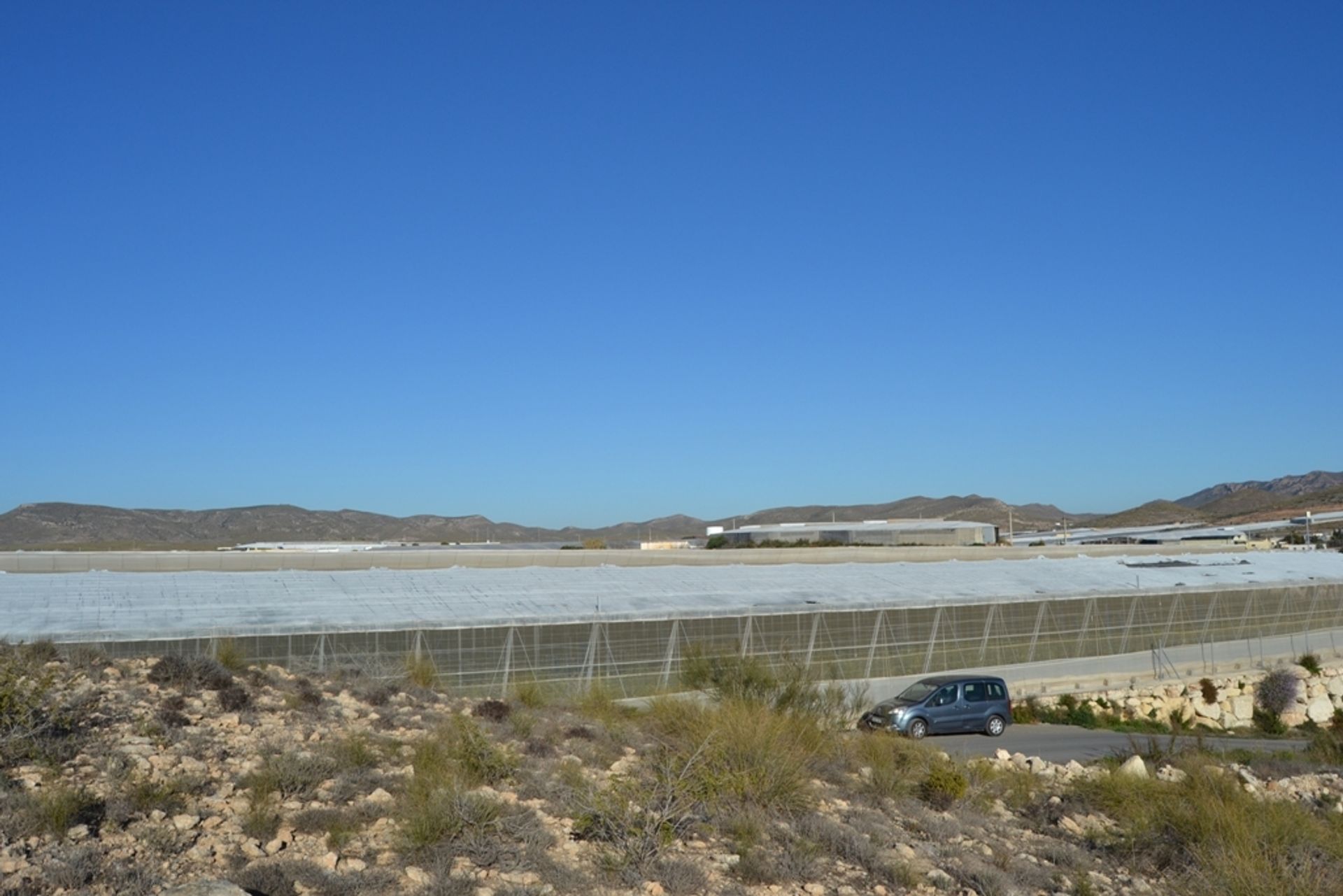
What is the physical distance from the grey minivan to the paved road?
0.28 meters

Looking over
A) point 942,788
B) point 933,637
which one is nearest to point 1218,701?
point 933,637

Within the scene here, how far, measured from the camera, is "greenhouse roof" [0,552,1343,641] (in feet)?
69.4

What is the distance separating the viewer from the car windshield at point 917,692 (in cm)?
2477

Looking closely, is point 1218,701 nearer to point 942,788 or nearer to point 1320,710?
point 1320,710

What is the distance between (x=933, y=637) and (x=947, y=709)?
450 cm

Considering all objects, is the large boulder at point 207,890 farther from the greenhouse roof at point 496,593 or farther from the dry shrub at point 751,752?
the greenhouse roof at point 496,593

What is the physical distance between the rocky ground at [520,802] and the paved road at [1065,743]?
481 cm

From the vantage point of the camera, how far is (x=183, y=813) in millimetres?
10422

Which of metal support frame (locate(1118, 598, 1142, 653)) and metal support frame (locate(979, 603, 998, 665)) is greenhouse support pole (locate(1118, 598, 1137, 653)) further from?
metal support frame (locate(979, 603, 998, 665))

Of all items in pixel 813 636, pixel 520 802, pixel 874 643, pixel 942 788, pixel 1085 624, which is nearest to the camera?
pixel 520 802

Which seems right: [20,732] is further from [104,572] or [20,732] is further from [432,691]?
[104,572]

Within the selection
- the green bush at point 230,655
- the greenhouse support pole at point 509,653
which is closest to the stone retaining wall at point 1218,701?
the greenhouse support pole at point 509,653

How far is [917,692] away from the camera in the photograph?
83.0ft

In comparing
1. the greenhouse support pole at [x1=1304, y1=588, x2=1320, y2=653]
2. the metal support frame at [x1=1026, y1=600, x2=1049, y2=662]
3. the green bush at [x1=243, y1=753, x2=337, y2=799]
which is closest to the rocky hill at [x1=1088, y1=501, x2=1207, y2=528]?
the greenhouse support pole at [x1=1304, y1=588, x2=1320, y2=653]
